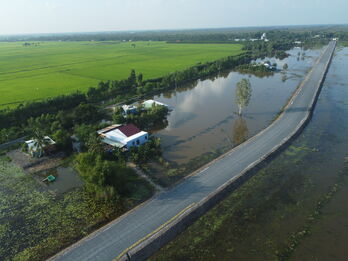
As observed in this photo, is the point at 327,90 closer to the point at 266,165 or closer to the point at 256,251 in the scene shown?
the point at 266,165

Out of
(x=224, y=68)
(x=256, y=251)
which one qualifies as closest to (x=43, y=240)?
(x=256, y=251)

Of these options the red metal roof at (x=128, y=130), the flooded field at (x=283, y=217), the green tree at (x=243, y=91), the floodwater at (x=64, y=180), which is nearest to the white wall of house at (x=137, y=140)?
the red metal roof at (x=128, y=130)

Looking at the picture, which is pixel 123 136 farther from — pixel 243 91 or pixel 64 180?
pixel 243 91

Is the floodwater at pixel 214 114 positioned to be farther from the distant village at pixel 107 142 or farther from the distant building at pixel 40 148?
the distant building at pixel 40 148

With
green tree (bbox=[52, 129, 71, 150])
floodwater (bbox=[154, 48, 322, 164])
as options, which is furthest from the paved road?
green tree (bbox=[52, 129, 71, 150])

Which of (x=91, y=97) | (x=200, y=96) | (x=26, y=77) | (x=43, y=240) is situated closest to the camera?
(x=43, y=240)

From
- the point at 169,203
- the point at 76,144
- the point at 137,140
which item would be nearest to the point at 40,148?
the point at 76,144
